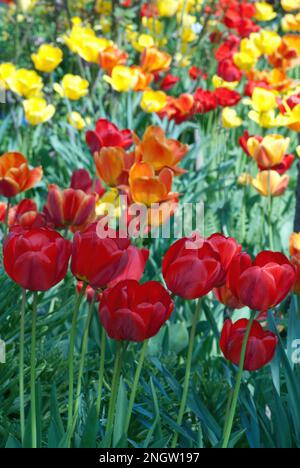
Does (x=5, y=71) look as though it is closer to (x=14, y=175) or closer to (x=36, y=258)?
(x=14, y=175)

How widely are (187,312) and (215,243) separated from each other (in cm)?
104

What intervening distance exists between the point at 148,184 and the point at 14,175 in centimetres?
31

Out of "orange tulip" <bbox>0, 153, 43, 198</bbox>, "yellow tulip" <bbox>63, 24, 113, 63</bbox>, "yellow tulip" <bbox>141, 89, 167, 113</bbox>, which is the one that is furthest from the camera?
"yellow tulip" <bbox>63, 24, 113, 63</bbox>

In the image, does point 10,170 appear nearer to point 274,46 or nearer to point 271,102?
point 271,102

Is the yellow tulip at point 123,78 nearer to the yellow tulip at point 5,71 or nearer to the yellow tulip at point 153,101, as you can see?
the yellow tulip at point 153,101

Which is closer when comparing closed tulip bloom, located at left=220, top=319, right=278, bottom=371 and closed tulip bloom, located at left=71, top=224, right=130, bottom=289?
closed tulip bloom, located at left=71, top=224, right=130, bottom=289

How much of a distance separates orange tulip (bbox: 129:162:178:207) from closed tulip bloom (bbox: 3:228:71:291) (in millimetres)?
585

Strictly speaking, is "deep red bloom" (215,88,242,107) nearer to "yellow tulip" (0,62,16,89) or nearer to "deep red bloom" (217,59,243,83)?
"deep red bloom" (217,59,243,83)

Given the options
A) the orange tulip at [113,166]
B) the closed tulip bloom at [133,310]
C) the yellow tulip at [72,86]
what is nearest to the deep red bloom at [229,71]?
the yellow tulip at [72,86]

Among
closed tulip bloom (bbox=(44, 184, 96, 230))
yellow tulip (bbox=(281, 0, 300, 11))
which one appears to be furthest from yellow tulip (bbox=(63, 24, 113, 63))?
closed tulip bloom (bbox=(44, 184, 96, 230))

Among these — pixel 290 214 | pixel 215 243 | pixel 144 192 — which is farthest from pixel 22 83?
pixel 215 243

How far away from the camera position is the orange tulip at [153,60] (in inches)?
120

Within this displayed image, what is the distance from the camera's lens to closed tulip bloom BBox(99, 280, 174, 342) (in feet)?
3.66
